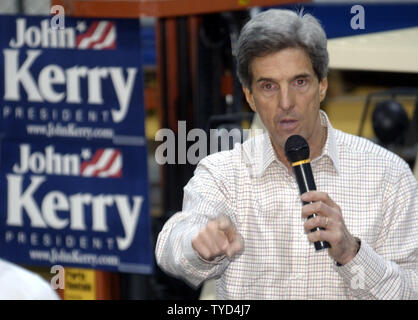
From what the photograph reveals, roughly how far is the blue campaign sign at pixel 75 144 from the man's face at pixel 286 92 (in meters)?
1.12

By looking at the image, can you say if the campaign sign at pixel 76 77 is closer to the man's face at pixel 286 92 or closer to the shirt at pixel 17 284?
the man's face at pixel 286 92

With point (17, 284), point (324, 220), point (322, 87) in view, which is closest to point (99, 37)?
point (322, 87)

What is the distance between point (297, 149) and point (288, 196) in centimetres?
30

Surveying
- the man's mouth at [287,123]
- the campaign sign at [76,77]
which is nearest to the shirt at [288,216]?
the man's mouth at [287,123]

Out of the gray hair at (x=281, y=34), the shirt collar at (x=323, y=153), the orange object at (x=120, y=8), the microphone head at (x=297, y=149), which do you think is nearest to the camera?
the microphone head at (x=297, y=149)

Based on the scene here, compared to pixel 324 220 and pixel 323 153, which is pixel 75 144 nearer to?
pixel 323 153

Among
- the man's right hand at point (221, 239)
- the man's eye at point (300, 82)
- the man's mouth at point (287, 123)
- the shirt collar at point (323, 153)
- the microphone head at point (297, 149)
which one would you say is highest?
the man's eye at point (300, 82)

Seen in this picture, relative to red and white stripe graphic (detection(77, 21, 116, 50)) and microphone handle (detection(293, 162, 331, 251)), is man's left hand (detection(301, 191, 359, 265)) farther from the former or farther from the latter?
red and white stripe graphic (detection(77, 21, 116, 50))

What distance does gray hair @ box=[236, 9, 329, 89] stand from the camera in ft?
5.36

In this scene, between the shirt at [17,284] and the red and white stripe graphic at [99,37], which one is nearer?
the shirt at [17,284]

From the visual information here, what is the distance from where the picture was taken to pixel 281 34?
164cm

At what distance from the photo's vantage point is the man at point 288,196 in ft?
5.38
